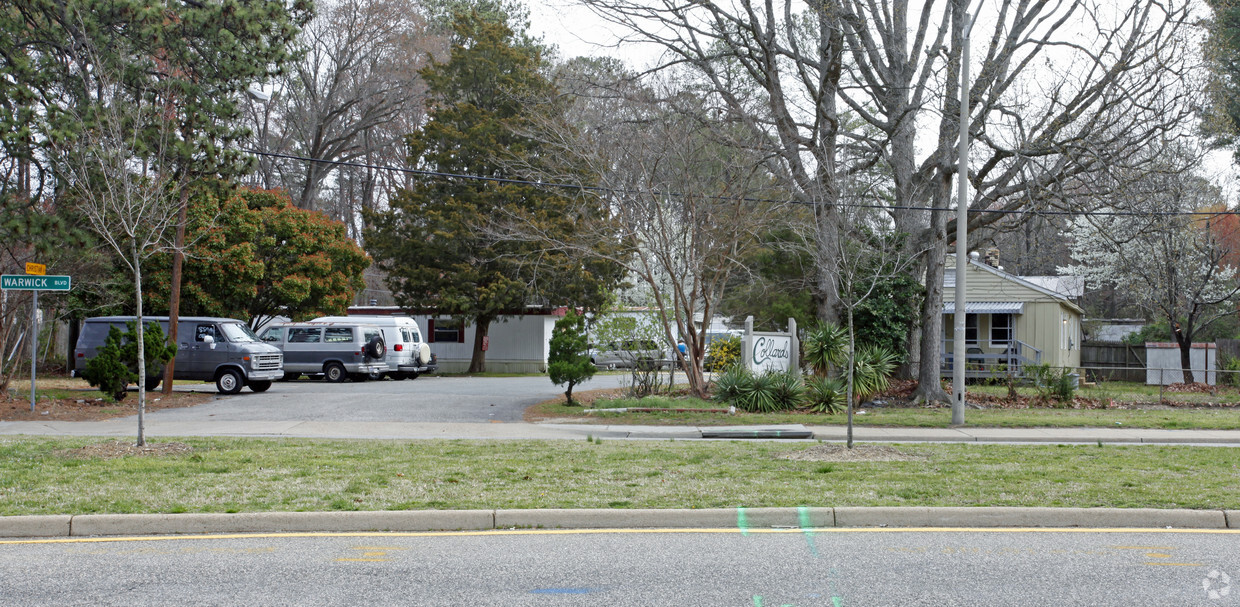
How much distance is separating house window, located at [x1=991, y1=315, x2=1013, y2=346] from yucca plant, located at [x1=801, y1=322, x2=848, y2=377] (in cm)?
1491

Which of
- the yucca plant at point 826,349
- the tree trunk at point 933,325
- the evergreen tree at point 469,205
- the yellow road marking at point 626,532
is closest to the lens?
the yellow road marking at point 626,532

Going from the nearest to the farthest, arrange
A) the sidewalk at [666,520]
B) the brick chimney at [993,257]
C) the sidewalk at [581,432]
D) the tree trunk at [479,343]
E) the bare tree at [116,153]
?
the sidewalk at [666,520] → the sidewalk at [581,432] → the bare tree at [116,153] → the brick chimney at [993,257] → the tree trunk at [479,343]

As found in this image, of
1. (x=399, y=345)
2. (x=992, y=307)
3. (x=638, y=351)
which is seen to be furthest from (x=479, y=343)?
(x=992, y=307)

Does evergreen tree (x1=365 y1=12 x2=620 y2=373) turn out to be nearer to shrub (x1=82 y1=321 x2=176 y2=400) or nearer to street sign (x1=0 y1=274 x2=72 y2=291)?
shrub (x1=82 y1=321 x2=176 y2=400)

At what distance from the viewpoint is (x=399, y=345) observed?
104 ft

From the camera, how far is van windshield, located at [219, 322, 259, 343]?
24281 mm

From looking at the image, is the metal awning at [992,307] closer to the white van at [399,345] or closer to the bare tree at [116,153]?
the white van at [399,345]

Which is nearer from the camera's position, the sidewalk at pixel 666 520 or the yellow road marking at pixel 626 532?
the yellow road marking at pixel 626 532

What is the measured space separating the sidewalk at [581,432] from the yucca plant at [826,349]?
14.1 feet

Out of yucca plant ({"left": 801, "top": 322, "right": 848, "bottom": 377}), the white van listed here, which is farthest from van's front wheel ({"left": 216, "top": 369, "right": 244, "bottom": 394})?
yucca plant ({"left": 801, "top": 322, "right": 848, "bottom": 377})

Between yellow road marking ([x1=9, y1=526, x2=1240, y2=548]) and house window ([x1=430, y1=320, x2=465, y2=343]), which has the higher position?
house window ([x1=430, y1=320, x2=465, y2=343])

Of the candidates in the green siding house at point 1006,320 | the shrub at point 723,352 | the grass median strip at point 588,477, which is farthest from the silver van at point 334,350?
the green siding house at point 1006,320

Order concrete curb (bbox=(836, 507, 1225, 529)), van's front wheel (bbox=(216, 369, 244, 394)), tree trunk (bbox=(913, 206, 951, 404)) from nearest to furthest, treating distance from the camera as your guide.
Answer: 1. concrete curb (bbox=(836, 507, 1225, 529))
2. tree trunk (bbox=(913, 206, 951, 404))
3. van's front wheel (bbox=(216, 369, 244, 394))

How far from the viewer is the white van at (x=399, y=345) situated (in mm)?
31500
